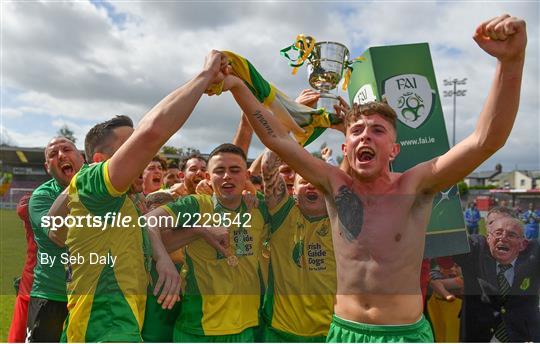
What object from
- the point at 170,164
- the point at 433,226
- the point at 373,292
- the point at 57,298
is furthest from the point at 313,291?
the point at 170,164

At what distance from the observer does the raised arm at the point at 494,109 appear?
203cm

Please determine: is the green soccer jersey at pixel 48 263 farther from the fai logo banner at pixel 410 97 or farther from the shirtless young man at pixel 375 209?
the fai logo banner at pixel 410 97

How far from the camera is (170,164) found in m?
6.96

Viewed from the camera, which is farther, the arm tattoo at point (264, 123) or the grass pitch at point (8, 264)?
the grass pitch at point (8, 264)

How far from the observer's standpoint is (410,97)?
4363 mm

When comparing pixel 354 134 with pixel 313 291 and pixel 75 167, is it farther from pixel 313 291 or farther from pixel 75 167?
pixel 75 167

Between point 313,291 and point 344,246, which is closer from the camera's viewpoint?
point 344,246

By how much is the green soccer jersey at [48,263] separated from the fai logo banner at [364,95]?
9.21 ft

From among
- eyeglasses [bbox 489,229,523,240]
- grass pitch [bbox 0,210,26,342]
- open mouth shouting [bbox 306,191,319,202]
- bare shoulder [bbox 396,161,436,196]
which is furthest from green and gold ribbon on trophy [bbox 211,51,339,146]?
grass pitch [bbox 0,210,26,342]

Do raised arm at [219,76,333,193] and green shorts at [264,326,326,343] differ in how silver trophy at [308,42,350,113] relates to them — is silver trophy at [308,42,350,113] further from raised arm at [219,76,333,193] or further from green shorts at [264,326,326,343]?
green shorts at [264,326,326,343]

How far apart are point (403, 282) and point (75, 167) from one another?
279cm

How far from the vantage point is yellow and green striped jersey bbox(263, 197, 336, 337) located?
3.66 m

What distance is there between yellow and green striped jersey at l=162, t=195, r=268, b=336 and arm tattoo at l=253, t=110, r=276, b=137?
42.1 inches

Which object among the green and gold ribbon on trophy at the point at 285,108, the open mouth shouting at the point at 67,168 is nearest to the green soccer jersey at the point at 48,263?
the open mouth shouting at the point at 67,168
